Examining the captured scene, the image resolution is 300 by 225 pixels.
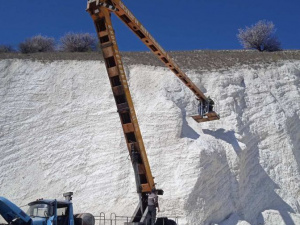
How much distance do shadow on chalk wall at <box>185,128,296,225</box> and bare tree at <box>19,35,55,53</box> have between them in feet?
61.9

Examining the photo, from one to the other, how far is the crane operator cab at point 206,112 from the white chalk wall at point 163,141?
1.58 ft

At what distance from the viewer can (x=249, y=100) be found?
82.1 feet

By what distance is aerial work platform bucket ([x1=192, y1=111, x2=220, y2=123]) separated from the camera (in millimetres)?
22408

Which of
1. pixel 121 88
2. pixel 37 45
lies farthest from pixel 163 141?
pixel 37 45

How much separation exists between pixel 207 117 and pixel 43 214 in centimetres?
1415

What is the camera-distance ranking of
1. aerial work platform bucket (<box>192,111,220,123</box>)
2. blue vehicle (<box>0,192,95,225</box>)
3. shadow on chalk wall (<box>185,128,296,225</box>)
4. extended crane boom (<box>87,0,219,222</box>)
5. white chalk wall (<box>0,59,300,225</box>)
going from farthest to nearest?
aerial work platform bucket (<box>192,111,220,123</box>) → white chalk wall (<box>0,59,300,225</box>) → shadow on chalk wall (<box>185,128,296,225</box>) → extended crane boom (<box>87,0,219,222</box>) → blue vehicle (<box>0,192,95,225</box>)

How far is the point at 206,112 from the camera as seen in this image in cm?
2266

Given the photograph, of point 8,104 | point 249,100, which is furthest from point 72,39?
point 249,100

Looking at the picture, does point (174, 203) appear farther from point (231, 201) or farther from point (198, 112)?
point (198, 112)

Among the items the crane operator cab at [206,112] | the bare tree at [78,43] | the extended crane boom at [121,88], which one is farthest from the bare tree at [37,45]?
the extended crane boom at [121,88]

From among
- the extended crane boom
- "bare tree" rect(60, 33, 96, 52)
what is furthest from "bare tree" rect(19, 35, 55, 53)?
the extended crane boom

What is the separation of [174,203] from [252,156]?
6.48 metres

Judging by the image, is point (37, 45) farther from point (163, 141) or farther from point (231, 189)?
point (231, 189)

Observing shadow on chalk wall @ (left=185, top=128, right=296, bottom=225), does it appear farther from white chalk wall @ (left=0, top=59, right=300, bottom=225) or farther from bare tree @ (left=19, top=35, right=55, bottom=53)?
bare tree @ (left=19, top=35, right=55, bottom=53)
